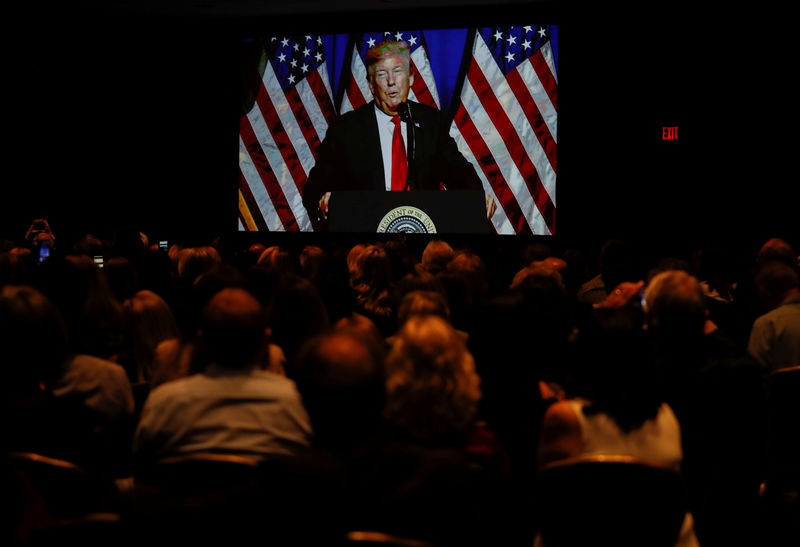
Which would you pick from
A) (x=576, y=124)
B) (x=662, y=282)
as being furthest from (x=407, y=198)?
(x=662, y=282)

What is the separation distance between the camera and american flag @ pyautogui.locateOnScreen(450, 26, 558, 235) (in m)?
11.2

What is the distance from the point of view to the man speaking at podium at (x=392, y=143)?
452 inches

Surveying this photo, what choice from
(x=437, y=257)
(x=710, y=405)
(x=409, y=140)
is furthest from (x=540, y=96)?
(x=710, y=405)

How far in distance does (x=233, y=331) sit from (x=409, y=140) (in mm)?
9384

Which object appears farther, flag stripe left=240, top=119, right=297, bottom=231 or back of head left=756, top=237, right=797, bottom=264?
flag stripe left=240, top=119, right=297, bottom=231

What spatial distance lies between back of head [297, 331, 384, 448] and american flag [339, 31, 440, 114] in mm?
9744

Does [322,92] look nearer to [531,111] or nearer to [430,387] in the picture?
[531,111]

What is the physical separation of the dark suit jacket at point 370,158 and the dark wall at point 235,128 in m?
1.48

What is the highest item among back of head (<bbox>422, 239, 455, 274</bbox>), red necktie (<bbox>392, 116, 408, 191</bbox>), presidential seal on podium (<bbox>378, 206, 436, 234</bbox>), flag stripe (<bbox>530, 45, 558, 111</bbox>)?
flag stripe (<bbox>530, 45, 558, 111</bbox>)

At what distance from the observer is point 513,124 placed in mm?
11289

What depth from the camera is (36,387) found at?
8.93ft

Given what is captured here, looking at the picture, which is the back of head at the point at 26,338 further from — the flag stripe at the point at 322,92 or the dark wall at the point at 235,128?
the flag stripe at the point at 322,92

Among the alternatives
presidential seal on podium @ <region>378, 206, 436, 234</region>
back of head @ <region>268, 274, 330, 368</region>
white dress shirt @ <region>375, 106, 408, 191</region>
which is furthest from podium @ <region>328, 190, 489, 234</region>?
back of head @ <region>268, 274, 330, 368</region>

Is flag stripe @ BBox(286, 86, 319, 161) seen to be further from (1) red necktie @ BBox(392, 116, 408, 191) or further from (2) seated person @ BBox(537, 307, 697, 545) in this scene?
(2) seated person @ BBox(537, 307, 697, 545)
